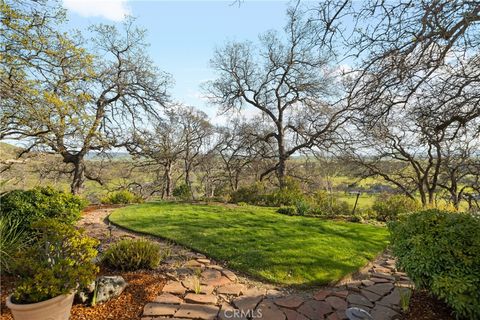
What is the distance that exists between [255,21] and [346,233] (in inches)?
196

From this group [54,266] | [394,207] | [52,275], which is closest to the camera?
[52,275]

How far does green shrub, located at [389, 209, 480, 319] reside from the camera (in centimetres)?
242

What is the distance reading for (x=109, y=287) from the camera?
2.98 m

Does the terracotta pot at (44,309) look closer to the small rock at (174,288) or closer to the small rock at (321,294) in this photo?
the small rock at (174,288)

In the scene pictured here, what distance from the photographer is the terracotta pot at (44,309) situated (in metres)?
2.25

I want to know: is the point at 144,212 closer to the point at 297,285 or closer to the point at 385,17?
the point at 297,285

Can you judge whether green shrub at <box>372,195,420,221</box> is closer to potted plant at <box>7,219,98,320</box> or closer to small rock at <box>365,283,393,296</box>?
small rock at <box>365,283,393,296</box>

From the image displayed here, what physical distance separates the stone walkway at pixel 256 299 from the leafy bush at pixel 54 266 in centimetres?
81

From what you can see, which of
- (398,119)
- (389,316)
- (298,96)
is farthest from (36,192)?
(398,119)

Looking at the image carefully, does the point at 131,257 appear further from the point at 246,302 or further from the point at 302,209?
the point at 302,209

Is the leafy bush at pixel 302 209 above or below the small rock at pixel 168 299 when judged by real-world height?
above

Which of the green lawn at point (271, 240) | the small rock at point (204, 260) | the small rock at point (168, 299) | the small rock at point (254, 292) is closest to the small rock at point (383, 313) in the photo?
the green lawn at point (271, 240)

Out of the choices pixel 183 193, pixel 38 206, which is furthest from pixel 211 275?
pixel 183 193

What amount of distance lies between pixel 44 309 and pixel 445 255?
3.97 m
